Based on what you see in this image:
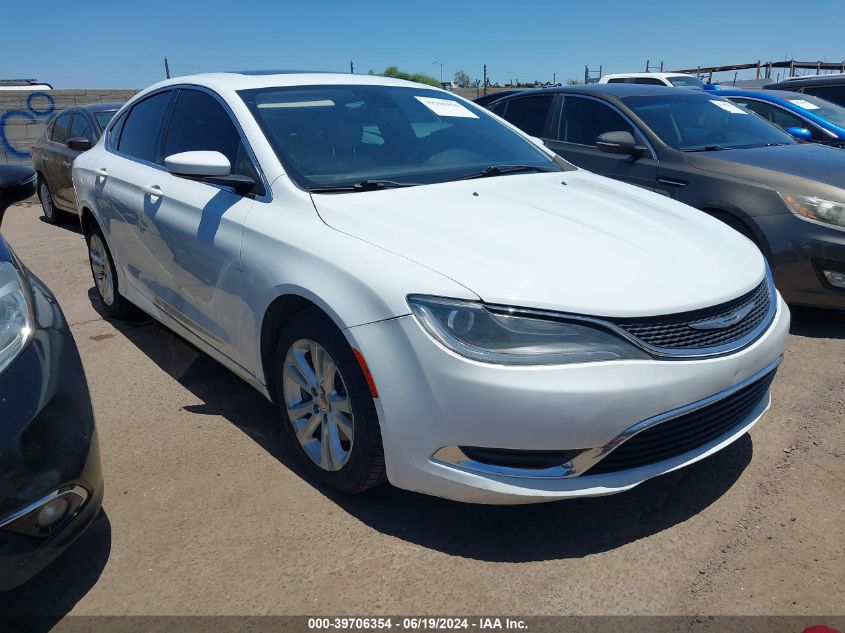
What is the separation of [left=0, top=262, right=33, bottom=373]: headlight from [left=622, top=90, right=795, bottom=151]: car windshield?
4.66 m

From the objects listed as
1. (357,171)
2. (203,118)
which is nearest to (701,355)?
(357,171)

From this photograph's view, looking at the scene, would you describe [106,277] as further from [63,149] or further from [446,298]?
[63,149]

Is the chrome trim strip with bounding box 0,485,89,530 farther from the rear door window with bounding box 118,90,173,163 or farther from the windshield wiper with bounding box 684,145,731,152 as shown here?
the windshield wiper with bounding box 684,145,731,152

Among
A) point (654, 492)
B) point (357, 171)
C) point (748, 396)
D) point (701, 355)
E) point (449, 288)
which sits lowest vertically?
point (654, 492)

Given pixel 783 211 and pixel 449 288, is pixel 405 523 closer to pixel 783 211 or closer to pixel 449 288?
pixel 449 288

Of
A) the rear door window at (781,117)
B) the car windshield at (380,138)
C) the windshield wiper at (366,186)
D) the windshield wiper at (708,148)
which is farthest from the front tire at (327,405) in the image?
the rear door window at (781,117)

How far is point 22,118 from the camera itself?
14.5 metres

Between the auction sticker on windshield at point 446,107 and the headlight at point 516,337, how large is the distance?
187 cm

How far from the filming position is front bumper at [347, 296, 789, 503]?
2115 mm

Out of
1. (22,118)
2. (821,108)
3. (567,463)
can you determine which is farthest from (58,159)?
(821,108)

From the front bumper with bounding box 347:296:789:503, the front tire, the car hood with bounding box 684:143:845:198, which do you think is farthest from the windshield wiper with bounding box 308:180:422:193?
the car hood with bounding box 684:143:845:198

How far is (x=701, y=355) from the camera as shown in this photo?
230cm

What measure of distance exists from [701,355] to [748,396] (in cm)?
44

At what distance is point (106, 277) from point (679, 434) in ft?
13.5
